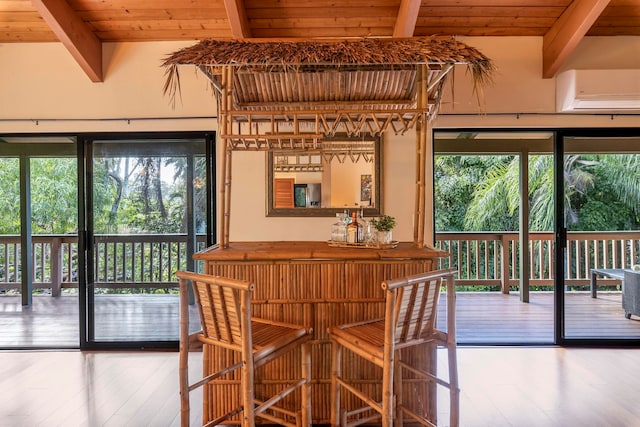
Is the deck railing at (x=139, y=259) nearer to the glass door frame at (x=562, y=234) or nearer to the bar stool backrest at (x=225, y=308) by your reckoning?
the bar stool backrest at (x=225, y=308)

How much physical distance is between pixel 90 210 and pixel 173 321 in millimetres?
1275

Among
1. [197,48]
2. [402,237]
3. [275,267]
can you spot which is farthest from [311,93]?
[402,237]

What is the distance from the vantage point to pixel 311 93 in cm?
243

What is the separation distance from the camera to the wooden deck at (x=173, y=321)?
3.29m

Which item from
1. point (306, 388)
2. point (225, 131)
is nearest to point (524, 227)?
point (306, 388)

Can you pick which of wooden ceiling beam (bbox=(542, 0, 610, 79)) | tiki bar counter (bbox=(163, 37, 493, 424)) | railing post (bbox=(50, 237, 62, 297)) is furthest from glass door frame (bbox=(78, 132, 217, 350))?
wooden ceiling beam (bbox=(542, 0, 610, 79))

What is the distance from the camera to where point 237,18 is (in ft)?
8.50

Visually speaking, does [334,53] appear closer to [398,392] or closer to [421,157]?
[421,157]

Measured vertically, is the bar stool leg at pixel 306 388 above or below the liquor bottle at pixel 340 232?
below

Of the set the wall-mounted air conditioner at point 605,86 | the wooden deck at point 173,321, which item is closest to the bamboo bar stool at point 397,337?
the wooden deck at point 173,321

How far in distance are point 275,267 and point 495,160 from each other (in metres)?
5.12

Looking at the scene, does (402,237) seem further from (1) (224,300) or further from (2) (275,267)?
(1) (224,300)

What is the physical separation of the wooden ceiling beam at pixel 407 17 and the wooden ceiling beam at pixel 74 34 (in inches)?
100.0

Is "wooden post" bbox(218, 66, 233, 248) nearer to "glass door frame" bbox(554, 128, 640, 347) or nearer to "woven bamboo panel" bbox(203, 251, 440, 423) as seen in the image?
"woven bamboo panel" bbox(203, 251, 440, 423)
